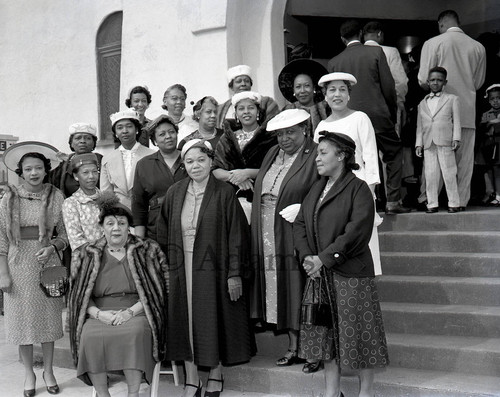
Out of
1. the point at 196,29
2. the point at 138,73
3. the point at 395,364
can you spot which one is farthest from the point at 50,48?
the point at 395,364

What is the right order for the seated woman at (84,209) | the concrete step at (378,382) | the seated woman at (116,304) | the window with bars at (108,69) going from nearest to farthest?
1. the concrete step at (378,382)
2. the seated woman at (116,304)
3. the seated woman at (84,209)
4. the window with bars at (108,69)

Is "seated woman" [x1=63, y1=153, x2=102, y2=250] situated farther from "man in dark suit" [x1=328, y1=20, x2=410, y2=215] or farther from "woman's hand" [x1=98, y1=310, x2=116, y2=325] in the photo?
"man in dark suit" [x1=328, y1=20, x2=410, y2=215]

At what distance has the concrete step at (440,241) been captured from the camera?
5828 mm

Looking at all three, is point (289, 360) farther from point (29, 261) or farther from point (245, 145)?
point (29, 261)

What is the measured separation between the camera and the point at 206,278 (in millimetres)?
4668

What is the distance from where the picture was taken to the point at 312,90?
18.2 ft

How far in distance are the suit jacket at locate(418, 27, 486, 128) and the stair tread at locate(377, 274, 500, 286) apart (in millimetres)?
2185

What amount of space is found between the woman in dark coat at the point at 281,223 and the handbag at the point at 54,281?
1.44 meters

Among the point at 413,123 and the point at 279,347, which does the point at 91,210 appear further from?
the point at 413,123

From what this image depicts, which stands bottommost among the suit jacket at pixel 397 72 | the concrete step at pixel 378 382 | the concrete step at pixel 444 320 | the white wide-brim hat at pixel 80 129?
the concrete step at pixel 378 382

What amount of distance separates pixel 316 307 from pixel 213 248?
91 centimetres

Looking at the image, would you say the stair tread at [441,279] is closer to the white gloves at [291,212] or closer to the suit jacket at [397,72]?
the white gloves at [291,212]

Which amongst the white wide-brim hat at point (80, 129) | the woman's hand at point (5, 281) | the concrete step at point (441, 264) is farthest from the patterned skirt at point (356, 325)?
the white wide-brim hat at point (80, 129)

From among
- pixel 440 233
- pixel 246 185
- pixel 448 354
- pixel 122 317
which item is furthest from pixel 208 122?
pixel 448 354
